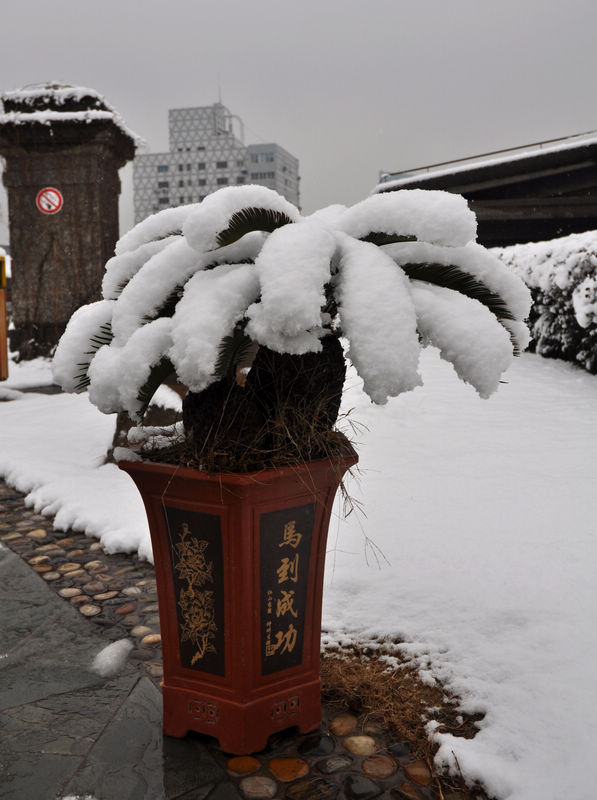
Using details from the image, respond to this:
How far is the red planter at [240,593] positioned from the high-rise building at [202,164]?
8037cm

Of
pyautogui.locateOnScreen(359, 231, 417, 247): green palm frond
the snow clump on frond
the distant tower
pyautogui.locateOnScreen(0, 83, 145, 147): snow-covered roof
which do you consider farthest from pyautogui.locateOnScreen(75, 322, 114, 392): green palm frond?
pyautogui.locateOnScreen(0, 83, 145, 147): snow-covered roof

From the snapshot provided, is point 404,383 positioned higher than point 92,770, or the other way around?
point 404,383

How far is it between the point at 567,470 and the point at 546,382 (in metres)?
2.00

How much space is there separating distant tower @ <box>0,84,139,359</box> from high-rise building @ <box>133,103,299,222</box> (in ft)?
232

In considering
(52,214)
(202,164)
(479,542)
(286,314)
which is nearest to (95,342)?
(286,314)

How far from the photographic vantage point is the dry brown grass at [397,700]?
6.89 feet

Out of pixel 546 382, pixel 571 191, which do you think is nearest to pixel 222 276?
pixel 546 382

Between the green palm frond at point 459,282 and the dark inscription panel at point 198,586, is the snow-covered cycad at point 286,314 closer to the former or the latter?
the green palm frond at point 459,282

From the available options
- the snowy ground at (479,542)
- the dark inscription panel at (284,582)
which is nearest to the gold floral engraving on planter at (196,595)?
the dark inscription panel at (284,582)

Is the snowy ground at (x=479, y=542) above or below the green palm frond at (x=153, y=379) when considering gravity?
below

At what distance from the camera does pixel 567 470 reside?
4203 millimetres

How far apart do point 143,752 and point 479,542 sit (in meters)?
2.03

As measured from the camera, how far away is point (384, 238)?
176 centimetres

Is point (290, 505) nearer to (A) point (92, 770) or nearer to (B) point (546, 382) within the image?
(A) point (92, 770)
